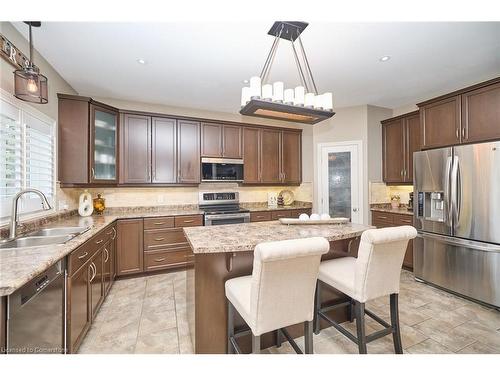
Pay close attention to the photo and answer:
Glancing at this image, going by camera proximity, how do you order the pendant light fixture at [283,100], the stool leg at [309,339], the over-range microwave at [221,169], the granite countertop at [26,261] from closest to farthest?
the granite countertop at [26,261] → the stool leg at [309,339] → the pendant light fixture at [283,100] → the over-range microwave at [221,169]

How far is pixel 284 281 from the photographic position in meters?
1.28

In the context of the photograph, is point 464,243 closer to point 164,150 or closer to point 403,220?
point 403,220

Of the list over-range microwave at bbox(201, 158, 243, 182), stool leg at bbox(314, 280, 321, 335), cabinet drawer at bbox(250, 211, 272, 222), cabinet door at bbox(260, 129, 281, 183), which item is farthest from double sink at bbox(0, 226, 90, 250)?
cabinet door at bbox(260, 129, 281, 183)

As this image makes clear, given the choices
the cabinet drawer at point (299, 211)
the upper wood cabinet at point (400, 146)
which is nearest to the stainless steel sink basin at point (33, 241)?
the cabinet drawer at point (299, 211)

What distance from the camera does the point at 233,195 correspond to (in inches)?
173

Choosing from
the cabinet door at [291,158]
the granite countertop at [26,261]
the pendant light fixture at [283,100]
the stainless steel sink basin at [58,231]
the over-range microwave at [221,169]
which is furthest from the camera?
the cabinet door at [291,158]

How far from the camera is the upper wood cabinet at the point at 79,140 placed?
9.34 ft

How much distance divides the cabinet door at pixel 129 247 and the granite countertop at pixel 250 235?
1708 mm

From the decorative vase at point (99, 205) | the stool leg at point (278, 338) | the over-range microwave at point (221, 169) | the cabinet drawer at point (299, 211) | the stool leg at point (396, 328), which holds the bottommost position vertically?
the stool leg at point (278, 338)

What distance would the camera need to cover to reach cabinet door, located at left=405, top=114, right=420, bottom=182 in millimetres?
3637

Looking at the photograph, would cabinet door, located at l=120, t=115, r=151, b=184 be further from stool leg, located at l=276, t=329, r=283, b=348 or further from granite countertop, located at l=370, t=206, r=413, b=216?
granite countertop, located at l=370, t=206, r=413, b=216

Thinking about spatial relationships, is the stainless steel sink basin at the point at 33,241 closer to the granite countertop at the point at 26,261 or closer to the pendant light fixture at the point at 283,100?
the granite countertop at the point at 26,261

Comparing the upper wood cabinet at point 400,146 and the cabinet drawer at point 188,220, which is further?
the upper wood cabinet at point 400,146

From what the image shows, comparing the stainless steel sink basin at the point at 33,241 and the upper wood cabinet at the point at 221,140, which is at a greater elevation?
the upper wood cabinet at the point at 221,140
